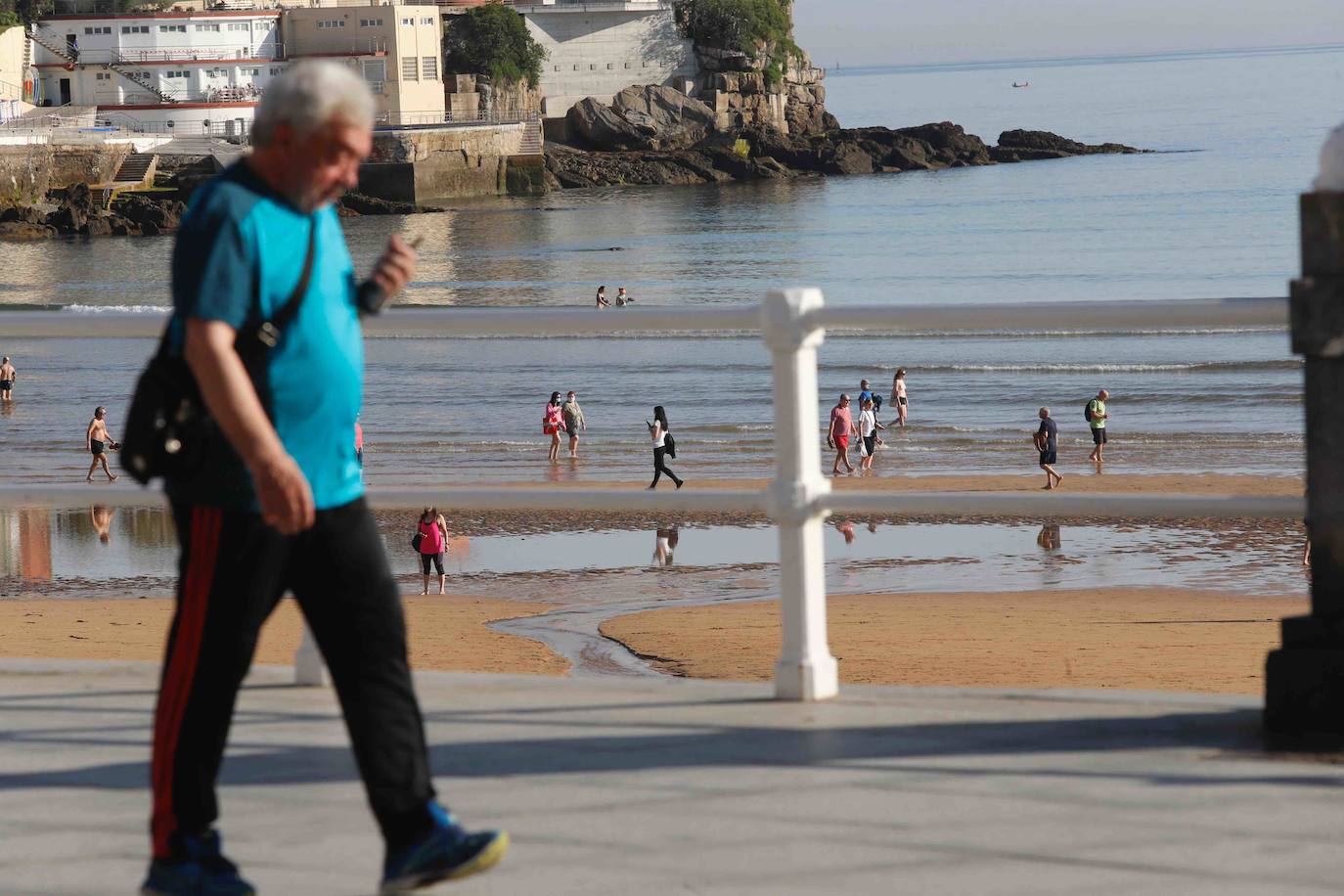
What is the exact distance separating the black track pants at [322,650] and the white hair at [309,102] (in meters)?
0.60

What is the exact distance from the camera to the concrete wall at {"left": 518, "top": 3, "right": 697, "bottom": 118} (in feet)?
376

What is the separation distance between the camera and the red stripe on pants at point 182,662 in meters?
2.65

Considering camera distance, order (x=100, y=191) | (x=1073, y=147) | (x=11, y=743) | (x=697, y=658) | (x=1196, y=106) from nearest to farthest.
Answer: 1. (x=11, y=743)
2. (x=697, y=658)
3. (x=100, y=191)
4. (x=1073, y=147)
5. (x=1196, y=106)

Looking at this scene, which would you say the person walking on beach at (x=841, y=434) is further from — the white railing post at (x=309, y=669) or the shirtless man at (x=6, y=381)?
the white railing post at (x=309, y=669)

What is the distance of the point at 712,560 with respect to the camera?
1761cm

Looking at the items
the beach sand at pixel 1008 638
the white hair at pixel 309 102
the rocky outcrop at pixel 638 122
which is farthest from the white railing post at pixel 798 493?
the rocky outcrop at pixel 638 122

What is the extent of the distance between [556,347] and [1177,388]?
47.9 ft

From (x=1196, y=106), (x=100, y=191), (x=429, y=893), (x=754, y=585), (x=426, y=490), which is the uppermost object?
(x=1196, y=106)

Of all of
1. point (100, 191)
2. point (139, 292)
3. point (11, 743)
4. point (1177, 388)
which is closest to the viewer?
point (11, 743)

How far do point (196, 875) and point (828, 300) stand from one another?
145 ft

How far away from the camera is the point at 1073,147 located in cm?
12144

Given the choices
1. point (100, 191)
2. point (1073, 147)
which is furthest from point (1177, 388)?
point (1073, 147)

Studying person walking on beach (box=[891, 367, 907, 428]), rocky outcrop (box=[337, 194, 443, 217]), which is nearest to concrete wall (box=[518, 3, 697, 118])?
rocky outcrop (box=[337, 194, 443, 217])

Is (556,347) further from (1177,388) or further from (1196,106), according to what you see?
(1196,106)
